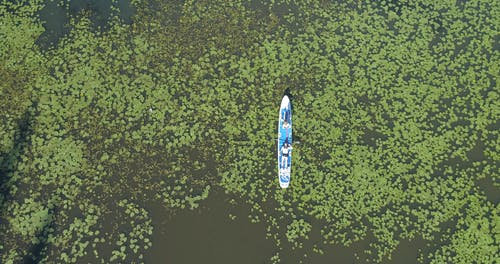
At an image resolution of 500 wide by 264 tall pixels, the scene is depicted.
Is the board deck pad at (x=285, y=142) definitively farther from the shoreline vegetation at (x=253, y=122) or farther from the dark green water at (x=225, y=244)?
the dark green water at (x=225, y=244)

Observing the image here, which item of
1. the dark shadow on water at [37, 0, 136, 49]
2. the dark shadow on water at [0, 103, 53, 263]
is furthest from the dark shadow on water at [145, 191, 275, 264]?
the dark shadow on water at [37, 0, 136, 49]

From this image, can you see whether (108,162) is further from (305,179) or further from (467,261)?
(467,261)

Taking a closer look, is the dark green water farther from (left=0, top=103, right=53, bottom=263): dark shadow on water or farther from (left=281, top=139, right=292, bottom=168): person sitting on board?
(left=0, top=103, right=53, bottom=263): dark shadow on water

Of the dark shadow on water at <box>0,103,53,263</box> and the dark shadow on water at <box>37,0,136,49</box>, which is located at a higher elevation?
the dark shadow on water at <box>37,0,136,49</box>

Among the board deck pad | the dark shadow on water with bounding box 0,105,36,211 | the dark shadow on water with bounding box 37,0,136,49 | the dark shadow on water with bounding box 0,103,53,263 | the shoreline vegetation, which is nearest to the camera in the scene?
the dark shadow on water with bounding box 0,103,53,263

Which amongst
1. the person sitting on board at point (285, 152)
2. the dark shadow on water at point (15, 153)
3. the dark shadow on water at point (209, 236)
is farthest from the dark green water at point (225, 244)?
the dark shadow on water at point (15, 153)

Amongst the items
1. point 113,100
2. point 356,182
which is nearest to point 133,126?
point 113,100
